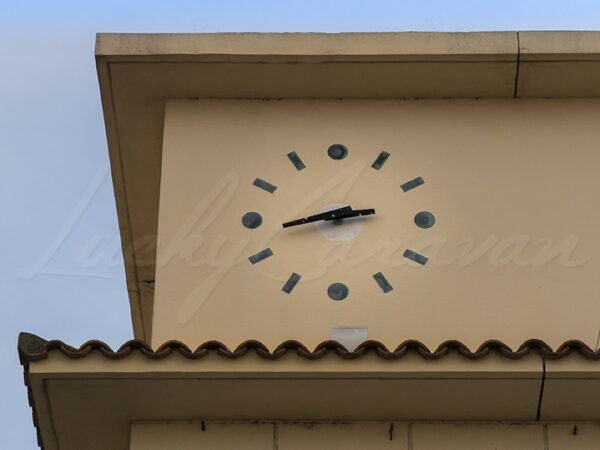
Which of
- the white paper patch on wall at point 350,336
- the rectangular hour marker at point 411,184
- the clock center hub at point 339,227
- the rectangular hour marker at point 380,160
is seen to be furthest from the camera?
the rectangular hour marker at point 380,160

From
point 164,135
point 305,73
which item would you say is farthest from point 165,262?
point 305,73

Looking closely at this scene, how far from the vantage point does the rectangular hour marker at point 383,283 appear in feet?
40.9

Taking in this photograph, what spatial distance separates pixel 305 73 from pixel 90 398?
13.1 ft

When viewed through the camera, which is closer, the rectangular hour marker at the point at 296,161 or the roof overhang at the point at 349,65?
the rectangular hour marker at the point at 296,161

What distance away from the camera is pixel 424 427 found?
11414mm

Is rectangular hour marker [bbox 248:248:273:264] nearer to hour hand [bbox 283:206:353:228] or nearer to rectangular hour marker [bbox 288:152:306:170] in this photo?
hour hand [bbox 283:206:353:228]

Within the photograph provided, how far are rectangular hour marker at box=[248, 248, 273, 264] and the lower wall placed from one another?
68.0 inches

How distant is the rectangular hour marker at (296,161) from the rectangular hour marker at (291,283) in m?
1.19

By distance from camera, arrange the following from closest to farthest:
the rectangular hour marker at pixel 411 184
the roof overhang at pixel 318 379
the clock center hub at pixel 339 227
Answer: the roof overhang at pixel 318 379 < the clock center hub at pixel 339 227 < the rectangular hour marker at pixel 411 184

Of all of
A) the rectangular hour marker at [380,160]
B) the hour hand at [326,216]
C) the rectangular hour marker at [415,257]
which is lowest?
the rectangular hour marker at [415,257]

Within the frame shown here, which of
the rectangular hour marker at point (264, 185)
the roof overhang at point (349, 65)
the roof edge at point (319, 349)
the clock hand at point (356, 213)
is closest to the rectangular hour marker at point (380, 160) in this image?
the clock hand at point (356, 213)

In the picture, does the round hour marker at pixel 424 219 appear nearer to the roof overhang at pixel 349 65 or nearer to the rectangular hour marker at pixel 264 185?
the rectangular hour marker at pixel 264 185

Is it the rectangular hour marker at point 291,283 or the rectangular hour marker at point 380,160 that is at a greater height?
the rectangular hour marker at point 380,160

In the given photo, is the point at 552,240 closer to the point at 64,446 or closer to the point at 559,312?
the point at 559,312
